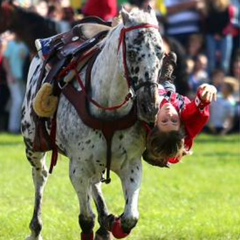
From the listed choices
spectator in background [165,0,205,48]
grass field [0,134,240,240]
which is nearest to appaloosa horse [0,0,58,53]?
grass field [0,134,240,240]

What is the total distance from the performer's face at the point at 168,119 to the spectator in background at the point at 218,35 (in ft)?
35.8

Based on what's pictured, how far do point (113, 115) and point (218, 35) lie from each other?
1149cm

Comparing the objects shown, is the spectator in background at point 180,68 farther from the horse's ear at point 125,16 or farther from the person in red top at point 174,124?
the horse's ear at point 125,16

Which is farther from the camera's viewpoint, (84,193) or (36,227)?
(36,227)

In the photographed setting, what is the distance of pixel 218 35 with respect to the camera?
1964 centimetres

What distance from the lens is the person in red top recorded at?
8367 millimetres

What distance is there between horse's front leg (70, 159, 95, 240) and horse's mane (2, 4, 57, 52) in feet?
13.0

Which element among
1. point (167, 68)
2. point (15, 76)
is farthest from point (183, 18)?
point (167, 68)

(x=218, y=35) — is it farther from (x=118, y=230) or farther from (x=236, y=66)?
(x=118, y=230)

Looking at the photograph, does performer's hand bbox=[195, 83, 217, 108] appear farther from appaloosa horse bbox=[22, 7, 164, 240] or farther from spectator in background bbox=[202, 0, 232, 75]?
spectator in background bbox=[202, 0, 232, 75]

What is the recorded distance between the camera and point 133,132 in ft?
27.6

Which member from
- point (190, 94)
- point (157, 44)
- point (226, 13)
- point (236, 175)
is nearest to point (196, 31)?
point (226, 13)

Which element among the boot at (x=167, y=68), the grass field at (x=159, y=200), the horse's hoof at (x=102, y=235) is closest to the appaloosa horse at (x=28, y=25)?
the grass field at (x=159, y=200)

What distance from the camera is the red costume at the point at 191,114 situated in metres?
8.51
